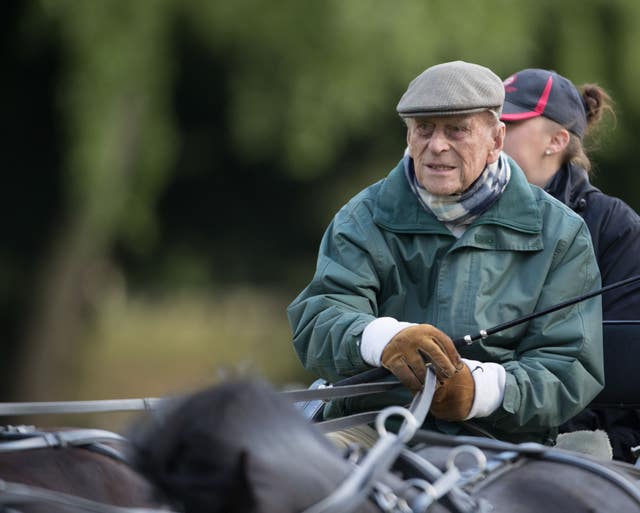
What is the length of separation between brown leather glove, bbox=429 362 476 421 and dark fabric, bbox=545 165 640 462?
91cm

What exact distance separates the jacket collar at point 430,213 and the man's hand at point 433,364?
1.43 ft

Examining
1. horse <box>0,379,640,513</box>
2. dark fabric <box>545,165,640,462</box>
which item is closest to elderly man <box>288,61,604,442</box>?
dark fabric <box>545,165,640,462</box>

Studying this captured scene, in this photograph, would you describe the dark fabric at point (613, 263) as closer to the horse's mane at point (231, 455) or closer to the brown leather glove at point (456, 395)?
the brown leather glove at point (456, 395)

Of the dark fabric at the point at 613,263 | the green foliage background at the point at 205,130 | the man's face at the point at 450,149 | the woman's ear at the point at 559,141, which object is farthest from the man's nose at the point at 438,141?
the green foliage background at the point at 205,130

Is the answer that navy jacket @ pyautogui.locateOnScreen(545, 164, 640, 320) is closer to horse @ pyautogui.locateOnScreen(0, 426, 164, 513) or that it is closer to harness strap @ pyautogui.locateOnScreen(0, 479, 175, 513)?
horse @ pyautogui.locateOnScreen(0, 426, 164, 513)

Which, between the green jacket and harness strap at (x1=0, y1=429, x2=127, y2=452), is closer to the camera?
harness strap at (x1=0, y1=429, x2=127, y2=452)

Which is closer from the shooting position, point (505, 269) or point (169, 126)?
point (505, 269)

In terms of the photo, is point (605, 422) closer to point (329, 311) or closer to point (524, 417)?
point (524, 417)

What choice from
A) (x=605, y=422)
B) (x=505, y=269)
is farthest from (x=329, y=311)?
(x=605, y=422)

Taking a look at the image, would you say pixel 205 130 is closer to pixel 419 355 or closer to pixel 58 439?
pixel 419 355

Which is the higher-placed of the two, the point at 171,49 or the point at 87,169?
the point at 171,49

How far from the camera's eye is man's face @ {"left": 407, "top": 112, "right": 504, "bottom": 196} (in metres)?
3.53

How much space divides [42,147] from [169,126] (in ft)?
3.34

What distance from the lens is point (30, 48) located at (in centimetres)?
1044
